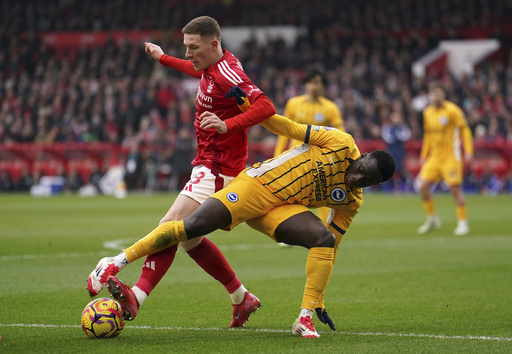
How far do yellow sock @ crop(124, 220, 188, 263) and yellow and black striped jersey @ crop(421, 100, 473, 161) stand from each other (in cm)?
984

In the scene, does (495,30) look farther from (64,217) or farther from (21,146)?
(64,217)

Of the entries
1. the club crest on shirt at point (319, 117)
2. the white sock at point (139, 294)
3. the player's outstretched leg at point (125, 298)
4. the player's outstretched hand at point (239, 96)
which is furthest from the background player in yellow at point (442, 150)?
the player's outstretched leg at point (125, 298)

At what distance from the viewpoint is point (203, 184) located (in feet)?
21.2

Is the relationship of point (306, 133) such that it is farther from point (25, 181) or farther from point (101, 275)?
point (25, 181)

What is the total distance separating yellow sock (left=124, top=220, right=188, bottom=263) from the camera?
5914 millimetres

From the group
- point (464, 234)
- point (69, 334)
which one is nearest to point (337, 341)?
point (69, 334)

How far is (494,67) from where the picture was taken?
1350 inches

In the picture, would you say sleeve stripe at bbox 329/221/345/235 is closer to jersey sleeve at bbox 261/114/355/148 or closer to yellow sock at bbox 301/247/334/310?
yellow sock at bbox 301/247/334/310

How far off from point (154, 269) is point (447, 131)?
9.78 m

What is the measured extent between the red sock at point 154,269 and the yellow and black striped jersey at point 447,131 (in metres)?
9.54

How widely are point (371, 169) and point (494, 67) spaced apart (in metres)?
30.0

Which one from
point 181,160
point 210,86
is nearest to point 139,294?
point 210,86

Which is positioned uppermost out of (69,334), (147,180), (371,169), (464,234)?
(371,169)

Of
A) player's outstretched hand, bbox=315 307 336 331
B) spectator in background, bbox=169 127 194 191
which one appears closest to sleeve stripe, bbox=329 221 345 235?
player's outstretched hand, bbox=315 307 336 331
